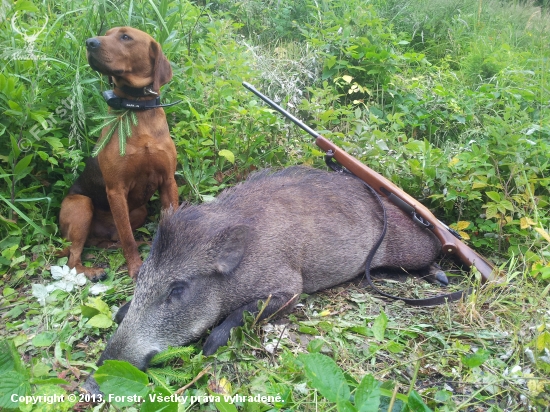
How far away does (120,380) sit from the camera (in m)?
2.12

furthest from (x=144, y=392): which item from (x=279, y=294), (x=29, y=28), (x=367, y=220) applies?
(x=29, y=28)

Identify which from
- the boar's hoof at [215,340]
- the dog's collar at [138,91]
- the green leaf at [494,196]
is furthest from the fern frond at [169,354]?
the green leaf at [494,196]

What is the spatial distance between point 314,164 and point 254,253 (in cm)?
Result: 173

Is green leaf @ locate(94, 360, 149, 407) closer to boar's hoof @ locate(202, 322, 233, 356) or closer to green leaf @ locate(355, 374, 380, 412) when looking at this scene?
boar's hoof @ locate(202, 322, 233, 356)

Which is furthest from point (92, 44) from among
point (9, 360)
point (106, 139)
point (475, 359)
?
point (475, 359)

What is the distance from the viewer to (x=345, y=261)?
360cm

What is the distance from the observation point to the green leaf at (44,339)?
285 centimetres

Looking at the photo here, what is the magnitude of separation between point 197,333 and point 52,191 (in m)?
2.36

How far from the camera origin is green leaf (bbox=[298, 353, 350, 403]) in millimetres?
1961

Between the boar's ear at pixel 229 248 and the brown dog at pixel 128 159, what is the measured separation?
831mm

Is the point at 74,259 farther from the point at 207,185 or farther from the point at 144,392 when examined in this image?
the point at 144,392

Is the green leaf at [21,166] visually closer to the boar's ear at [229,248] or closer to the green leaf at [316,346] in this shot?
the boar's ear at [229,248]

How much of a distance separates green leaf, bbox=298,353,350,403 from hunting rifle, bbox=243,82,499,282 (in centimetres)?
195

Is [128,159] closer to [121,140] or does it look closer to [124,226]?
[121,140]
